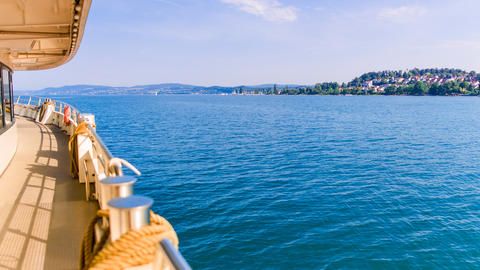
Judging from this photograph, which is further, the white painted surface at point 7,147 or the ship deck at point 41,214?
the white painted surface at point 7,147

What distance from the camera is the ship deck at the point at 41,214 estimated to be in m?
3.54

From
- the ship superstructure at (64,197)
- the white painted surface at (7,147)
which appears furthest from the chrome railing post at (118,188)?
the white painted surface at (7,147)

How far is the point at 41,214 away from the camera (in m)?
4.66

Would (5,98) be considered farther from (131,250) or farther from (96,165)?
(131,250)

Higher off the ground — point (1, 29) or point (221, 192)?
point (1, 29)

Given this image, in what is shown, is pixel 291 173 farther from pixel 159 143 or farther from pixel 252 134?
pixel 252 134

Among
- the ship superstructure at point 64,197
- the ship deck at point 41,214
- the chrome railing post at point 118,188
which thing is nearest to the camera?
the ship superstructure at point 64,197

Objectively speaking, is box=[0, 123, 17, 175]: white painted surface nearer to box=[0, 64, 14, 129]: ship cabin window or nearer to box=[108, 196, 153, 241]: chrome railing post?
box=[0, 64, 14, 129]: ship cabin window

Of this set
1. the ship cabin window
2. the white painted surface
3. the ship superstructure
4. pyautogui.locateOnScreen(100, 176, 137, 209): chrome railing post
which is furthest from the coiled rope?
the ship cabin window

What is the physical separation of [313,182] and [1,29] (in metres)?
12.3

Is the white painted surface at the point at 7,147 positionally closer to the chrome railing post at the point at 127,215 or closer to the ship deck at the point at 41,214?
the ship deck at the point at 41,214

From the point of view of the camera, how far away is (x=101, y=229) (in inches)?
86.4

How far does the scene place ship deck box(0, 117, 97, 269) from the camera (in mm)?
3537

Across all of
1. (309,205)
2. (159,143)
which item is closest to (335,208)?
(309,205)
